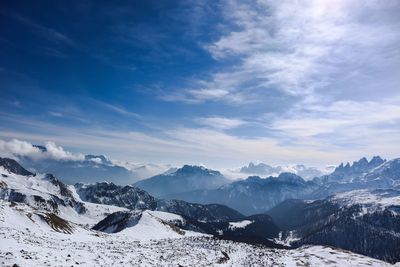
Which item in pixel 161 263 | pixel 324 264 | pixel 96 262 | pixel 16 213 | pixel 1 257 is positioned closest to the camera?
pixel 1 257

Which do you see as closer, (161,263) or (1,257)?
(1,257)

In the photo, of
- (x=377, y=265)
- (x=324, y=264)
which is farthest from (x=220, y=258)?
(x=377, y=265)

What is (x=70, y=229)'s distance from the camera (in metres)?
115

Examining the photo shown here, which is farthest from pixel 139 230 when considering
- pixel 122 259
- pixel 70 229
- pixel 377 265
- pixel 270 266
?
pixel 122 259

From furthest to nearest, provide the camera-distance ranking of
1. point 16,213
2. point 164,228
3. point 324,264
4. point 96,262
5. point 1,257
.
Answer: point 164,228 < point 324,264 < point 16,213 < point 96,262 < point 1,257

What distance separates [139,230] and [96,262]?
123276mm

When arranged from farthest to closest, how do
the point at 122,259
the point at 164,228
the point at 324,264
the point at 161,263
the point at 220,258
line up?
the point at 164,228 < the point at 324,264 < the point at 220,258 < the point at 161,263 < the point at 122,259

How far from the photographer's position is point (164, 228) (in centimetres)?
19238

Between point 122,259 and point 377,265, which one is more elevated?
point 122,259

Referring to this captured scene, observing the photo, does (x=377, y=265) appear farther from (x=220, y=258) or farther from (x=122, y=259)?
(x=122, y=259)

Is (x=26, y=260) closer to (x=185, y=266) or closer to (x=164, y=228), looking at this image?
(x=185, y=266)

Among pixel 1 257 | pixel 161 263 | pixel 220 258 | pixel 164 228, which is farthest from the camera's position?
pixel 164 228

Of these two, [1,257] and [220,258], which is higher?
[1,257]

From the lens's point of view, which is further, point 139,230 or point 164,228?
point 164,228
